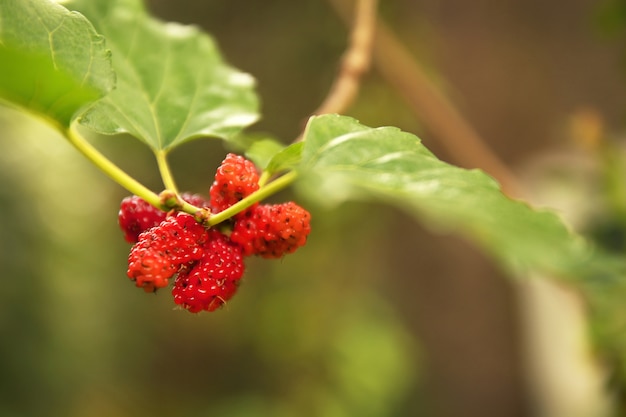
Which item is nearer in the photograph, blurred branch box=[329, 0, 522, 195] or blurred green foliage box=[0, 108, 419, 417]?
blurred branch box=[329, 0, 522, 195]

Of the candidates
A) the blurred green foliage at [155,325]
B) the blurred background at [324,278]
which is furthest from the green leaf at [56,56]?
the blurred green foliage at [155,325]

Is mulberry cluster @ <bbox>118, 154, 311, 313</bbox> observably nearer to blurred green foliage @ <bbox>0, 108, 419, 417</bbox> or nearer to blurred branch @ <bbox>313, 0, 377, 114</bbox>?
blurred branch @ <bbox>313, 0, 377, 114</bbox>

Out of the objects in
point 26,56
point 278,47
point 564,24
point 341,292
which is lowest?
point 26,56

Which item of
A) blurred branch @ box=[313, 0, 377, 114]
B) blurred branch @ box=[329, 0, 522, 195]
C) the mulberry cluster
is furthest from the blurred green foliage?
the mulberry cluster

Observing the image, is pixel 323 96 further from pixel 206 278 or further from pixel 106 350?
Answer: pixel 206 278

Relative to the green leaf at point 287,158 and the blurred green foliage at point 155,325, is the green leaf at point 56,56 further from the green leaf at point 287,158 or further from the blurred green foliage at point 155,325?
the blurred green foliage at point 155,325

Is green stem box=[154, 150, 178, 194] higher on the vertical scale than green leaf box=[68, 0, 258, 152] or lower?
lower

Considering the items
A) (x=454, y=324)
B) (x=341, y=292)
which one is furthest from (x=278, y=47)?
(x=454, y=324)

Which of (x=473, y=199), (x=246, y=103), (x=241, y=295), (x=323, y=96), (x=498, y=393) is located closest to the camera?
(x=473, y=199)
